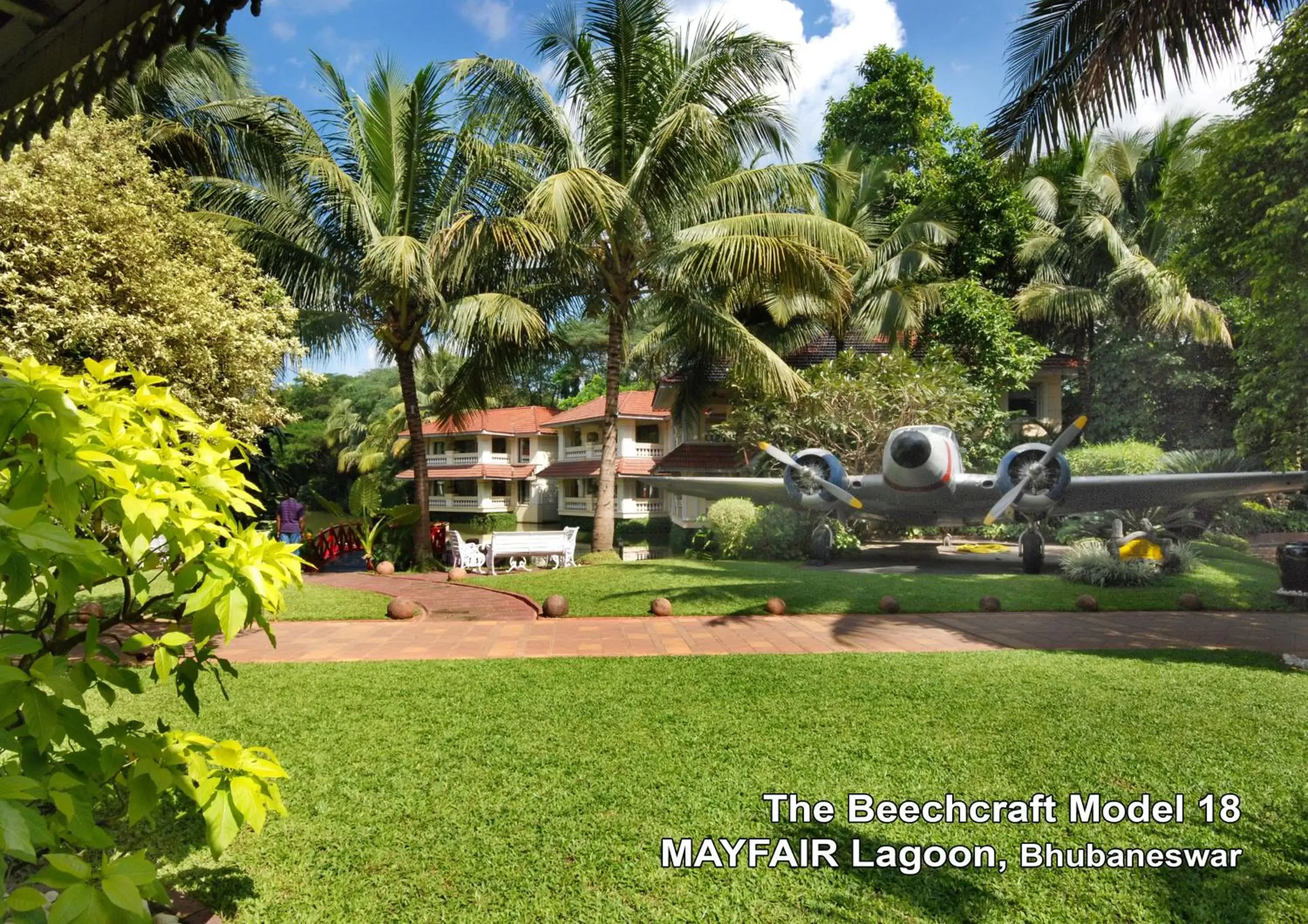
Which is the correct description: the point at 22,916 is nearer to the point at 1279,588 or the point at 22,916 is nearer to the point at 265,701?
the point at 265,701

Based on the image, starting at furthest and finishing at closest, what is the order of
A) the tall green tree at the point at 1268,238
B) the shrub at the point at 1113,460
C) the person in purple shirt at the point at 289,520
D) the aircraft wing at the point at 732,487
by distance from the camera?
the person in purple shirt at the point at 289,520
the aircraft wing at the point at 732,487
the shrub at the point at 1113,460
the tall green tree at the point at 1268,238

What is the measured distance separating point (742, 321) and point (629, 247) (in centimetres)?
518

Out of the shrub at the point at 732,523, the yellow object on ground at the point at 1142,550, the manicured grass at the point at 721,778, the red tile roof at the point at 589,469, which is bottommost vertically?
the manicured grass at the point at 721,778

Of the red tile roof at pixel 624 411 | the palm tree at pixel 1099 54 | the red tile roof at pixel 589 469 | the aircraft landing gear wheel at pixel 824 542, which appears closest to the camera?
the palm tree at pixel 1099 54

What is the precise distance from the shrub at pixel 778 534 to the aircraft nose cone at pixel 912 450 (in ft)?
7.93

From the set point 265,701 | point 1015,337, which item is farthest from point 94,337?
point 1015,337

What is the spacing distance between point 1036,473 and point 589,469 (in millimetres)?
18463

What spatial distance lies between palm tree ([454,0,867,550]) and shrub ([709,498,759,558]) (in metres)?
2.09

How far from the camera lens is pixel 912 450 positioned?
8.47 m

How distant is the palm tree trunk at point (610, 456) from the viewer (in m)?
12.7

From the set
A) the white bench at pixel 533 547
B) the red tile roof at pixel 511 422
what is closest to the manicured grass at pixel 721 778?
the white bench at pixel 533 547

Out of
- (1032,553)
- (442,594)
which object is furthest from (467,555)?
(1032,553)

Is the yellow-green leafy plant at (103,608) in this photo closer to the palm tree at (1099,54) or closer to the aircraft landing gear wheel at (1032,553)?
the palm tree at (1099,54)

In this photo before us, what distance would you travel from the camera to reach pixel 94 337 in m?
6.23
